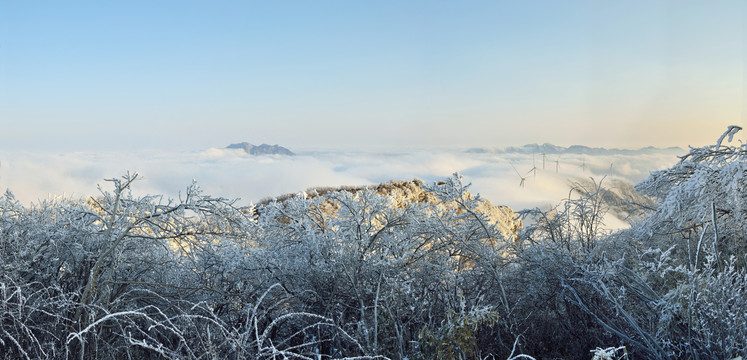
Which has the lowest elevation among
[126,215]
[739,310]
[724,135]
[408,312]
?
[408,312]

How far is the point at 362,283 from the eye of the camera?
4660 millimetres

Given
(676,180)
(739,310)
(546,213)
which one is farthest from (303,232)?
(676,180)

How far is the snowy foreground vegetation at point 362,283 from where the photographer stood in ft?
12.7

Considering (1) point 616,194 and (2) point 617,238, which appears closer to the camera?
(2) point 617,238

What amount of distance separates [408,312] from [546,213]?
2.72 meters

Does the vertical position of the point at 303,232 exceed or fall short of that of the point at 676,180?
it falls short

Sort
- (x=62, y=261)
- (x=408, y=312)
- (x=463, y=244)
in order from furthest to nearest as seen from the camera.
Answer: (x=463, y=244) < (x=62, y=261) < (x=408, y=312)

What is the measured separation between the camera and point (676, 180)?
670 centimetres

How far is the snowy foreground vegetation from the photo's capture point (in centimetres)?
388

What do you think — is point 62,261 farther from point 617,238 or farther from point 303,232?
A: point 617,238

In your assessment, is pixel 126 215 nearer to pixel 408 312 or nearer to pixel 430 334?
pixel 408 312

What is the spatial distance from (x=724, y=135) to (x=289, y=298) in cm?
521

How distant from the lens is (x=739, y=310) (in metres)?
3.55

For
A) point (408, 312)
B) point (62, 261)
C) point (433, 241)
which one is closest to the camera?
point (408, 312)
